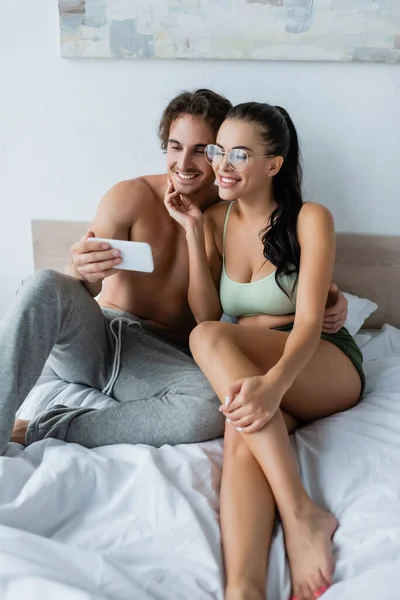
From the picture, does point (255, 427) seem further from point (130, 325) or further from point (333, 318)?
point (130, 325)

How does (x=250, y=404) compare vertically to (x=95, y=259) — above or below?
below

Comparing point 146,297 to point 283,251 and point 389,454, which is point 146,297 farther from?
point 389,454

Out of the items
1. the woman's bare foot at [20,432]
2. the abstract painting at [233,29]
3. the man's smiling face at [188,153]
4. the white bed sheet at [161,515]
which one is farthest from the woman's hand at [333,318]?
the abstract painting at [233,29]

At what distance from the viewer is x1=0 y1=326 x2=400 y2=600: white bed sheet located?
915 millimetres

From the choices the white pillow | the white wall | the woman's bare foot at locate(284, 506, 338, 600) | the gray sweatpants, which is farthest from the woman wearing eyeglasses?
the white wall

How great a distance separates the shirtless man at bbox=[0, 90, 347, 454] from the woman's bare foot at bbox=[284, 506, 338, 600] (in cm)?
30

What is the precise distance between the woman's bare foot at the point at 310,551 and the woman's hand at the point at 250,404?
178 millimetres

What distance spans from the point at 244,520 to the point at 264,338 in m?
0.40

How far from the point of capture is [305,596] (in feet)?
3.21

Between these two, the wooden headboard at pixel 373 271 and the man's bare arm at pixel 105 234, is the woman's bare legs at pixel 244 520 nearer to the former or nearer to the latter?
the man's bare arm at pixel 105 234

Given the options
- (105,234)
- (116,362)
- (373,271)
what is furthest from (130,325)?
(373,271)

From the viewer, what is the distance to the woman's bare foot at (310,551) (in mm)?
986

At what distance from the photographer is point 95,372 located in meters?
1.49

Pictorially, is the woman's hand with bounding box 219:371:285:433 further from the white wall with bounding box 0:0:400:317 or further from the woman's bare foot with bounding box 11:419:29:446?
the white wall with bounding box 0:0:400:317
